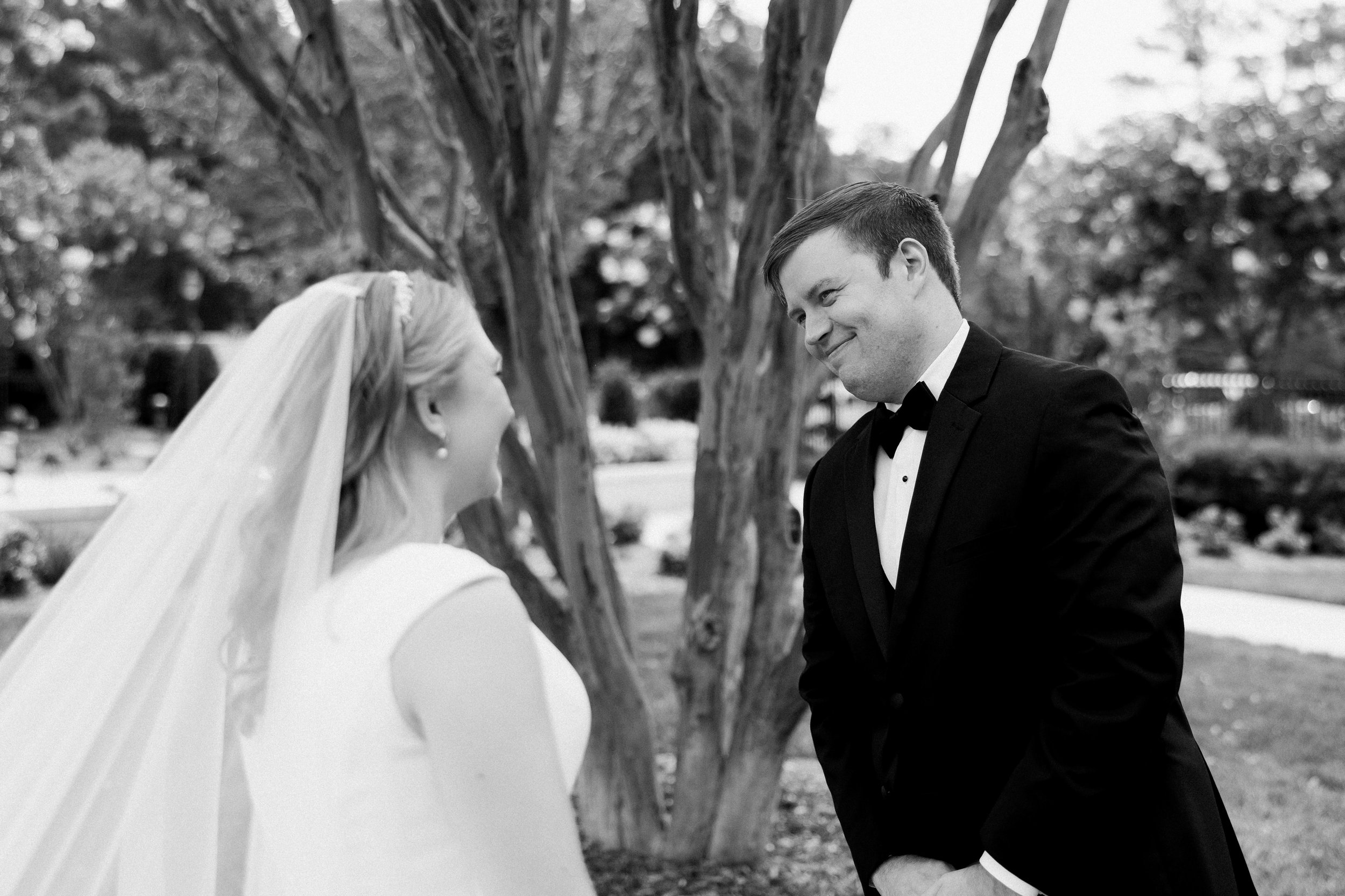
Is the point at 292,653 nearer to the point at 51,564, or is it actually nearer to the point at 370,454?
the point at 370,454

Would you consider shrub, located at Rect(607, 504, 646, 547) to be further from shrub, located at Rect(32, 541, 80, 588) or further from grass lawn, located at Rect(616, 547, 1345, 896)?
shrub, located at Rect(32, 541, 80, 588)

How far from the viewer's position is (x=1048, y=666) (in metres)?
2.03

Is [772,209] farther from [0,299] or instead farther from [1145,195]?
[0,299]

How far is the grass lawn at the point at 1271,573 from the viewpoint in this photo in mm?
10594

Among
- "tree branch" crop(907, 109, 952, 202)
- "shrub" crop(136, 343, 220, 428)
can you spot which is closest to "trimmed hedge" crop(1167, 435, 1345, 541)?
"tree branch" crop(907, 109, 952, 202)

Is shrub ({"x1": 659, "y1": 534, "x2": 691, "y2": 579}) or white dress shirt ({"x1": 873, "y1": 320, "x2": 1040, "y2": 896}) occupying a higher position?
white dress shirt ({"x1": 873, "y1": 320, "x2": 1040, "y2": 896})

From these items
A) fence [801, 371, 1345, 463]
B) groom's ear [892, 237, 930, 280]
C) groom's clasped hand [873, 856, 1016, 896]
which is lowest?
fence [801, 371, 1345, 463]

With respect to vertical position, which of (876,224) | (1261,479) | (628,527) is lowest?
(628,527)

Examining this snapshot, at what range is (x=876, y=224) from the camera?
2146 mm

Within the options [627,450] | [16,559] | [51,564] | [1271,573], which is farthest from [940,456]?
[627,450]

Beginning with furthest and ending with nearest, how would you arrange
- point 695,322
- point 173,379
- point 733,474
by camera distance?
1. point 173,379
2. point 695,322
3. point 733,474

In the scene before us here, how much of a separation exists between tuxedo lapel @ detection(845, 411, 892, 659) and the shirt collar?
16cm

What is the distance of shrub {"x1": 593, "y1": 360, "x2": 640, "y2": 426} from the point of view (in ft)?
85.9

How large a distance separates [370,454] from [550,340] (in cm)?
237
